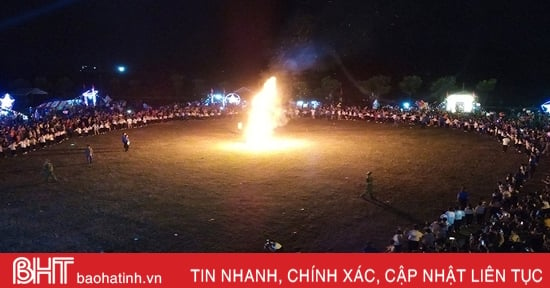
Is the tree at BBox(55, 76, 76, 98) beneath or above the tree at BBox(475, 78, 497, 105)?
above

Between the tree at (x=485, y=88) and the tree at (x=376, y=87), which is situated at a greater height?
the tree at (x=376, y=87)

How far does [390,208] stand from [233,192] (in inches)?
240

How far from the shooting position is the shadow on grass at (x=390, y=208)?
16.6m

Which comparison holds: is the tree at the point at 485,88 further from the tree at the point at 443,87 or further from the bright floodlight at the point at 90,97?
the bright floodlight at the point at 90,97

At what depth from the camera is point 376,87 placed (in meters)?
60.9

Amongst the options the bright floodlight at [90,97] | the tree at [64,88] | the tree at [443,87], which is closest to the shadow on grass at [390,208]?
the tree at [443,87]

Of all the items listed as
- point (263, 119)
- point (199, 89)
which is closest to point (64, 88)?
point (199, 89)

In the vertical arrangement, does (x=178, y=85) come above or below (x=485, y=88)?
above

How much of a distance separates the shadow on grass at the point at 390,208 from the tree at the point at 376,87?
136 feet

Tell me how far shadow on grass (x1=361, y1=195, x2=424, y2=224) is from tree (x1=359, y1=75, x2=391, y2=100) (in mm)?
41515

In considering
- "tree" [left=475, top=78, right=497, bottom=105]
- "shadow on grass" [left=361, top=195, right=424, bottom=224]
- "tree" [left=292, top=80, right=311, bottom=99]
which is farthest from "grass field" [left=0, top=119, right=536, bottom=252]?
"tree" [left=292, top=80, right=311, bottom=99]

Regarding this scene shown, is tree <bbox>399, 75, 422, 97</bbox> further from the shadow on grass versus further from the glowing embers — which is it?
the shadow on grass

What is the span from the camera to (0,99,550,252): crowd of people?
1332 centimetres

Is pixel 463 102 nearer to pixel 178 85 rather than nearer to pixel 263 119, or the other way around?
pixel 263 119
